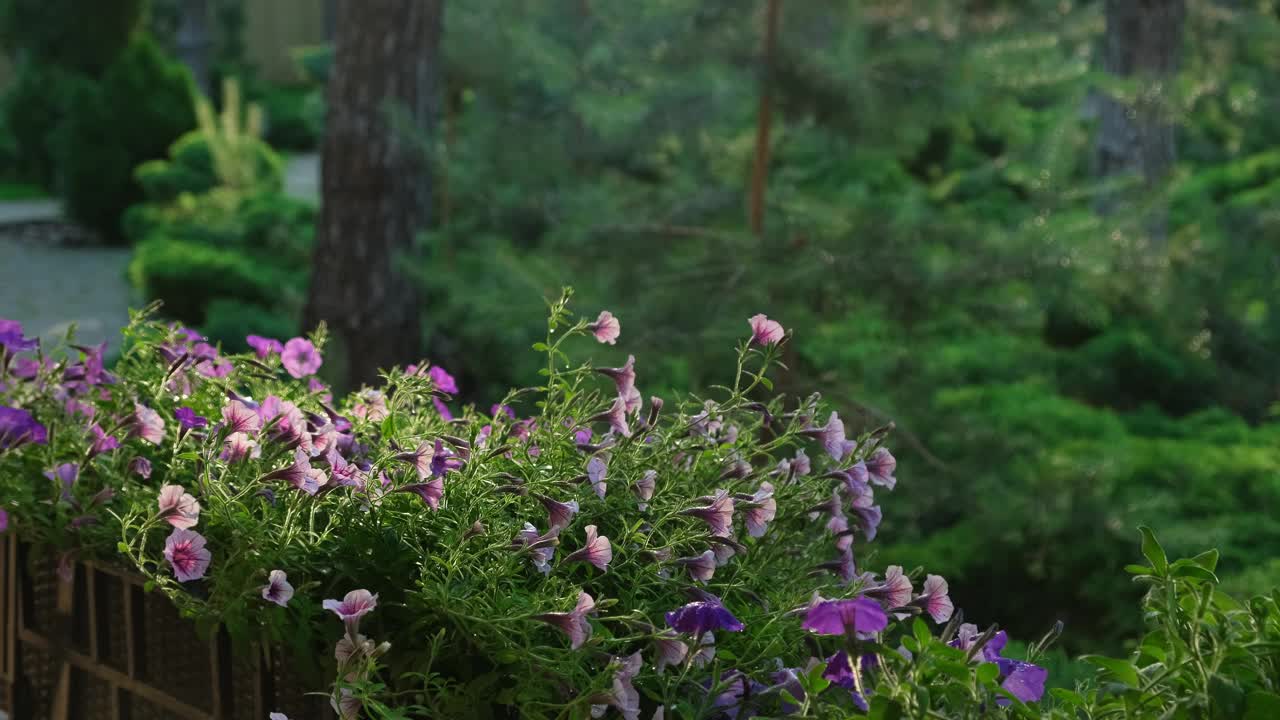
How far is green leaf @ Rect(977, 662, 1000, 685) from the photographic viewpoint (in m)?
1.44

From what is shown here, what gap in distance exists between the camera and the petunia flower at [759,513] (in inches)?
73.5

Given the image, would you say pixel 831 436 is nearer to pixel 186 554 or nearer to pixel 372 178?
pixel 186 554

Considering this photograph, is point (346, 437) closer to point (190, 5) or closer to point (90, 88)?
point (90, 88)

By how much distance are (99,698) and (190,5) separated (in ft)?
62.6

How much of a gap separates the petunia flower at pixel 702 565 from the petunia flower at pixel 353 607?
38cm

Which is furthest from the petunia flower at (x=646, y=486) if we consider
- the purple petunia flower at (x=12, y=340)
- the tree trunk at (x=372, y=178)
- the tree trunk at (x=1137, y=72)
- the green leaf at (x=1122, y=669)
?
the tree trunk at (x=1137, y=72)

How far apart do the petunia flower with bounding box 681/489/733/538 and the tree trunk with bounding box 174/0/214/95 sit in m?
19.5

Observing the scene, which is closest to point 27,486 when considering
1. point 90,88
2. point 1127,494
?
point 1127,494

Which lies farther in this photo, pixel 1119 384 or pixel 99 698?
pixel 1119 384

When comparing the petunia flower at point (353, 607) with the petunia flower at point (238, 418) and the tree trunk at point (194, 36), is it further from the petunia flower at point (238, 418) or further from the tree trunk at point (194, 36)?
the tree trunk at point (194, 36)

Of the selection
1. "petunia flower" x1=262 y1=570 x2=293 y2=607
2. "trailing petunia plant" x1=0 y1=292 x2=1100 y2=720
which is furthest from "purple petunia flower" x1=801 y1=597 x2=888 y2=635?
"petunia flower" x1=262 y1=570 x2=293 y2=607

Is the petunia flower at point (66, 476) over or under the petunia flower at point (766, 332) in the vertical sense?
under

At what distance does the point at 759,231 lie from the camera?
4.92m

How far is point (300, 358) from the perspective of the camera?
2418 millimetres
